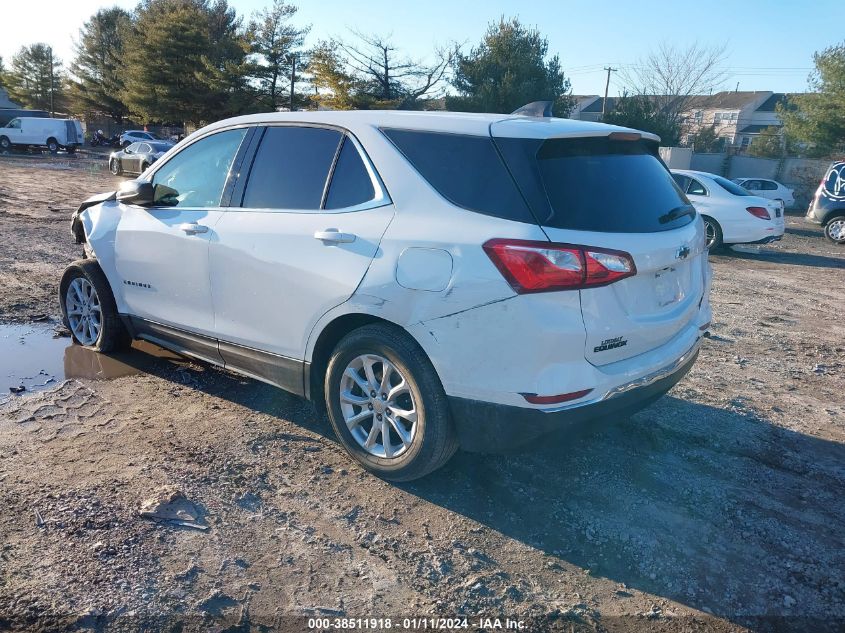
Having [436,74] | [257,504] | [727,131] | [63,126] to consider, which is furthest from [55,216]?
[727,131]

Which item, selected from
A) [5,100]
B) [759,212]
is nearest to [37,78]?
[5,100]

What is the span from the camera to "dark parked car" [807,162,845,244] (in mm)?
16172

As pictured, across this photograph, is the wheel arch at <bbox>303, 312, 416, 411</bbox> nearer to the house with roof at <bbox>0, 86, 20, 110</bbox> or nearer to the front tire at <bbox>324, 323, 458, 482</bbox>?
the front tire at <bbox>324, 323, 458, 482</bbox>

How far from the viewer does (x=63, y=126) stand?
129 feet

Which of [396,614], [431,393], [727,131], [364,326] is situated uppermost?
[727,131]

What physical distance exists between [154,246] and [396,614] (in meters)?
3.10

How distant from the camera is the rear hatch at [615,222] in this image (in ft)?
10.0

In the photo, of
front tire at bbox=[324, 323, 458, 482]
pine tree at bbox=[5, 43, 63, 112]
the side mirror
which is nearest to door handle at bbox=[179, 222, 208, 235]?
the side mirror

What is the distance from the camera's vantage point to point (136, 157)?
26938mm

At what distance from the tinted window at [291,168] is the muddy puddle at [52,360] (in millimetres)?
1972

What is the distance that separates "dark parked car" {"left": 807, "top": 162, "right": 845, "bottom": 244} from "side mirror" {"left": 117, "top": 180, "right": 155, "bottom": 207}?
16518mm

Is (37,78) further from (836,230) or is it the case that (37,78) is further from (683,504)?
(683,504)

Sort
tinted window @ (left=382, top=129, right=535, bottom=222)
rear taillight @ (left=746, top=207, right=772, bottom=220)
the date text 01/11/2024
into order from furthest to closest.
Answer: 1. rear taillight @ (left=746, top=207, right=772, bottom=220)
2. tinted window @ (left=382, top=129, right=535, bottom=222)
3. the date text 01/11/2024

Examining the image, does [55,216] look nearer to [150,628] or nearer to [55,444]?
[55,444]
